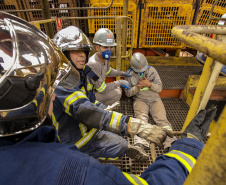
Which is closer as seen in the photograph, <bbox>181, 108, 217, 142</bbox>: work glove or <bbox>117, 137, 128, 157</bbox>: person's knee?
<bbox>181, 108, 217, 142</bbox>: work glove

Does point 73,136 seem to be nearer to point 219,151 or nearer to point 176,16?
point 219,151

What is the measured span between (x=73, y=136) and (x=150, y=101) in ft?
5.76

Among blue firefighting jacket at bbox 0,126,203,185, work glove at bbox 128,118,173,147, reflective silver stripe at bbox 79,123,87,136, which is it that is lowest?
reflective silver stripe at bbox 79,123,87,136

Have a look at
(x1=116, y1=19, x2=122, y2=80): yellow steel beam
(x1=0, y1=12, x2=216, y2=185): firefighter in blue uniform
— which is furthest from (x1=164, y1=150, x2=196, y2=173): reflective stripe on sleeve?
(x1=116, y1=19, x2=122, y2=80): yellow steel beam

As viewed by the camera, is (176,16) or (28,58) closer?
(28,58)

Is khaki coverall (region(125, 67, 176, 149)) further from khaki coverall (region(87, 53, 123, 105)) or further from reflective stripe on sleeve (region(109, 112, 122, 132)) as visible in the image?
reflective stripe on sleeve (region(109, 112, 122, 132))

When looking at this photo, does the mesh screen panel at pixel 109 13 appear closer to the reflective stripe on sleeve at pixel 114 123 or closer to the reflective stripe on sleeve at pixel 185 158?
the reflective stripe on sleeve at pixel 114 123

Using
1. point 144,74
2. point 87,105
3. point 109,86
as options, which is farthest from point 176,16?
point 87,105

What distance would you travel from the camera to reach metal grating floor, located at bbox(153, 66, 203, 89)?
3.35 metres

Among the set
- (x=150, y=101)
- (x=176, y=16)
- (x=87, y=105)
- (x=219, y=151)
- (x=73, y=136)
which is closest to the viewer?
(x=219, y=151)

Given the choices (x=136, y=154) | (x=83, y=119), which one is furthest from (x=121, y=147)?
(x=83, y=119)

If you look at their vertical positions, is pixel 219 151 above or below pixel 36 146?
above

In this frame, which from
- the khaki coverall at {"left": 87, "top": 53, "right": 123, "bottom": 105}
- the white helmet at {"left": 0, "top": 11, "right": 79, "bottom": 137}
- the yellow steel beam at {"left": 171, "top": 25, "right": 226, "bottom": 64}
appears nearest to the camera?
the yellow steel beam at {"left": 171, "top": 25, "right": 226, "bottom": 64}

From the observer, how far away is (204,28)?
3.02 feet
